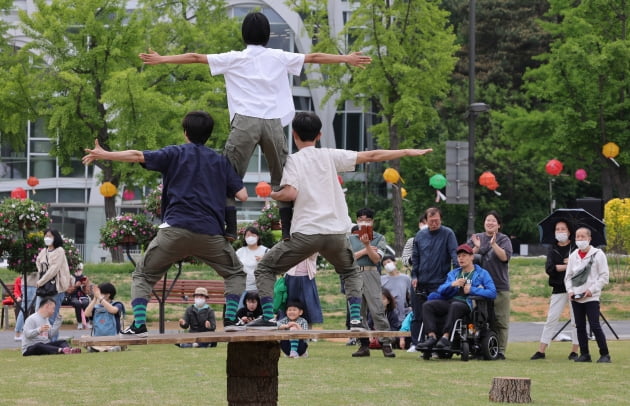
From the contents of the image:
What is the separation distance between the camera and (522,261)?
1487 inches

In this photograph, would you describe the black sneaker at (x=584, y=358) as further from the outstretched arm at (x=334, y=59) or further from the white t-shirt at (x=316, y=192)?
the white t-shirt at (x=316, y=192)

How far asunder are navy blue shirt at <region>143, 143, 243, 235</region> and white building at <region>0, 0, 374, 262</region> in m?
47.0

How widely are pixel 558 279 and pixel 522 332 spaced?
21.3ft

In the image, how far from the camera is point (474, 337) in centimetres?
1541

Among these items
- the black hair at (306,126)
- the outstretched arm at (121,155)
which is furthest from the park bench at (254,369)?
the black hair at (306,126)

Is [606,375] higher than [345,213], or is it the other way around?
[345,213]

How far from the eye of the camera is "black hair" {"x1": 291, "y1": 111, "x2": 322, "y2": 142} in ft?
26.6

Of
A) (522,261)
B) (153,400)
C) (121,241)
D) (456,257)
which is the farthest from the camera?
(522,261)

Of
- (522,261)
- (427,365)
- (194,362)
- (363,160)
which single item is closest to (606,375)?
(427,365)

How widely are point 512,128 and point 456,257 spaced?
2982 cm

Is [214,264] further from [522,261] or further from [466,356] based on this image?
[522,261]

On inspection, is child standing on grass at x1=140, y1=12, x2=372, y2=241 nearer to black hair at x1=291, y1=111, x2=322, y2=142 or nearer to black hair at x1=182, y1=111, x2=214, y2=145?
black hair at x1=291, y1=111, x2=322, y2=142

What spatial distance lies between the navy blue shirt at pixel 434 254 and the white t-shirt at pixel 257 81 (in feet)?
23.6

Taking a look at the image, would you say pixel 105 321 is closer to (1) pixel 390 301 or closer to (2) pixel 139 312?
(1) pixel 390 301
